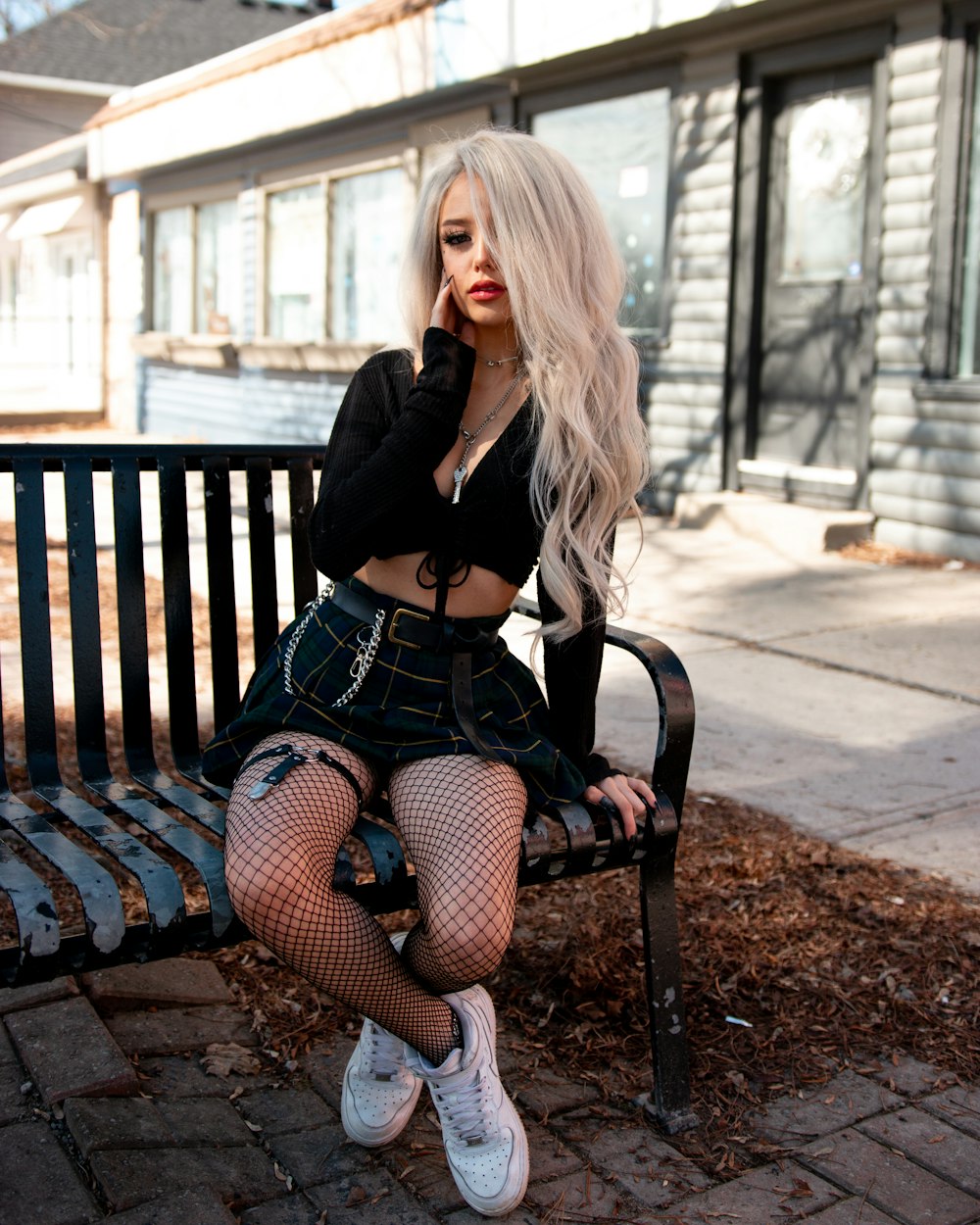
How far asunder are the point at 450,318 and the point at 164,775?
105 cm

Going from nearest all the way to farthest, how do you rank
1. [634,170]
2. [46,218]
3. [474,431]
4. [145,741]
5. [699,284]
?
[474,431] < [145,741] < [699,284] < [634,170] < [46,218]

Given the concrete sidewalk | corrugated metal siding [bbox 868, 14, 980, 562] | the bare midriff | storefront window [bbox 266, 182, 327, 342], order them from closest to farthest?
the bare midriff < the concrete sidewalk < corrugated metal siding [bbox 868, 14, 980, 562] < storefront window [bbox 266, 182, 327, 342]

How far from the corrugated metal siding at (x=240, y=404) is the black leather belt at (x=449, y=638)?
34.3ft

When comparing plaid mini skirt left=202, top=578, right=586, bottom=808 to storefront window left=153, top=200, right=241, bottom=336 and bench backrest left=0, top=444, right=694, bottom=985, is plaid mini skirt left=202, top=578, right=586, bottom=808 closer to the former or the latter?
bench backrest left=0, top=444, right=694, bottom=985

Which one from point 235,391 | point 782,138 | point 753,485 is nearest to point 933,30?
point 782,138

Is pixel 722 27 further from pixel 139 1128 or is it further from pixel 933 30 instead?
pixel 139 1128

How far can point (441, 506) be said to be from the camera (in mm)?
2436

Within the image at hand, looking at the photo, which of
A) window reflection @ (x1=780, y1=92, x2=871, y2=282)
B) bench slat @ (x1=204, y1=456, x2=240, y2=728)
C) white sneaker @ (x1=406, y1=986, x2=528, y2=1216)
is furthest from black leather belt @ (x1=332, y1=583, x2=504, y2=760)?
window reflection @ (x1=780, y1=92, x2=871, y2=282)

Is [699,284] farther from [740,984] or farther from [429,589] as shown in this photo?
[429,589]

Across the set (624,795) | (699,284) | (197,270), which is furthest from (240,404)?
(624,795)

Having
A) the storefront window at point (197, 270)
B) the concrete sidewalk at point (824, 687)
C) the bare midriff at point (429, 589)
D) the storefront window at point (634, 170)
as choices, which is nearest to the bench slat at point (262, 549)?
the bare midriff at point (429, 589)

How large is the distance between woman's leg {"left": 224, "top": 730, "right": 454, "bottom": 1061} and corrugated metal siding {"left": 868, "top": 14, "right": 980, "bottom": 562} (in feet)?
20.0

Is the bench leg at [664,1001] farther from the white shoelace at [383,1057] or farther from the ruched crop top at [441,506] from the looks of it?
the white shoelace at [383,1057]

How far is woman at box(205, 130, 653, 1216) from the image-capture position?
213cm
